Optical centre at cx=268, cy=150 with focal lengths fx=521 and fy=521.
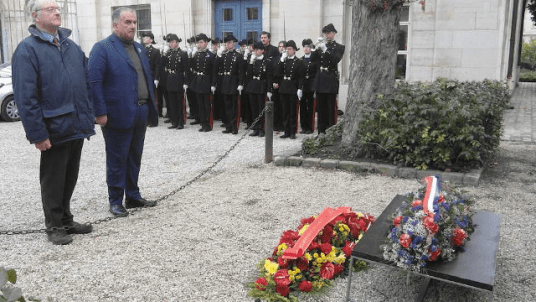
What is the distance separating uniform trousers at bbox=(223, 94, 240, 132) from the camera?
35.1 ft

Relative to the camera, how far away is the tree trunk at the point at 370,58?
7383mm

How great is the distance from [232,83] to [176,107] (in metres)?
1.71

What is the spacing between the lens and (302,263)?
3.62m

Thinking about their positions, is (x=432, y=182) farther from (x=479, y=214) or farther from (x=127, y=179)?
(x=127, y=179)

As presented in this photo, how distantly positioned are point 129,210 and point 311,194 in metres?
2.03

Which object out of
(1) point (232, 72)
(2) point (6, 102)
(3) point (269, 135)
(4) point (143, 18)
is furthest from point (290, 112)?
(4) point (143, 18)

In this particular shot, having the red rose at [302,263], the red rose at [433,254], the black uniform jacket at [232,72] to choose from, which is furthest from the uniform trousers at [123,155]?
the black uniform jacket at [232,72]

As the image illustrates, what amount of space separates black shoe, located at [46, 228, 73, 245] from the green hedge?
4.14m

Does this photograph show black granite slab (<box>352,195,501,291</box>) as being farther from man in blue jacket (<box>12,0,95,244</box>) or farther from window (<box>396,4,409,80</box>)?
window (<box>396,4,409,80</box>)

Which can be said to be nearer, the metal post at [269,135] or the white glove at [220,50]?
the metal post at [269,135]

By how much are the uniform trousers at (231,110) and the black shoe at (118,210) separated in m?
5.52

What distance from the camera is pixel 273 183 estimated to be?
6562 millimetres

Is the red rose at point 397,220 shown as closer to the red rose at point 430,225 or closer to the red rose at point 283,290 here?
the red rose at point 430,225

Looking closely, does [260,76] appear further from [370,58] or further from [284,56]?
[370,58]
